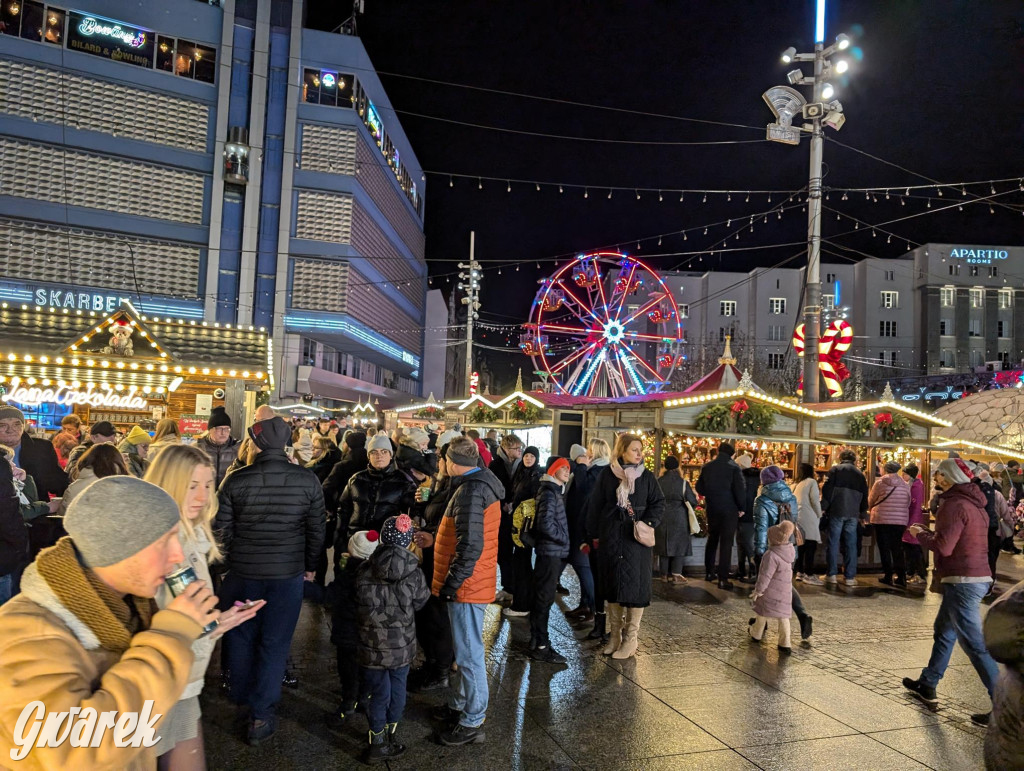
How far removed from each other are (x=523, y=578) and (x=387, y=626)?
3125mm

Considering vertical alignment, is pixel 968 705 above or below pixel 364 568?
below

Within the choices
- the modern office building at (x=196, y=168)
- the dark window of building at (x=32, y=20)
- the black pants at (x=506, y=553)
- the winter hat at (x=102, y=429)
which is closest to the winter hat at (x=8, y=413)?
the winter hat at (x=102, y=429)

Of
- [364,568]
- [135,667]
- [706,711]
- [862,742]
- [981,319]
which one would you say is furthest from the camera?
[981,319]

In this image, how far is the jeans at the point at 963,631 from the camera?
192 inches

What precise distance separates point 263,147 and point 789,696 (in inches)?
1398

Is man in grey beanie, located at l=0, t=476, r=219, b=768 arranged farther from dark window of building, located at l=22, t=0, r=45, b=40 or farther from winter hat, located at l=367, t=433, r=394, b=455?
dark window of building, located at l=22, t=0, r=45, b=40

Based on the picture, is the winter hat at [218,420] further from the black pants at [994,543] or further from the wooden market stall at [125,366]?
the black pants at [994,543]

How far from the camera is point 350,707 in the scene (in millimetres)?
4566

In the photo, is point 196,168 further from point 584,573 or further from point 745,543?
point 584,573

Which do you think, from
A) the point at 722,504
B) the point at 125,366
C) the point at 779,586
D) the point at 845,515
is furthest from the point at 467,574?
the point at 125,366

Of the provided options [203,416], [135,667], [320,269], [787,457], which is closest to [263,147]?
[320,269]

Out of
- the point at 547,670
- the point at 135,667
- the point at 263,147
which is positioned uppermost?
the point at 263,147

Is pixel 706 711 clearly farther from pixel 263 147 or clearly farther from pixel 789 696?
pixel 263 147

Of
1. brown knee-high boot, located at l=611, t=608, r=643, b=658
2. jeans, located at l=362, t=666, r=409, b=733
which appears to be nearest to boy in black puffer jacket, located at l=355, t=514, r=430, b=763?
jeans, located at l=362, t=666, r=409, b=733
